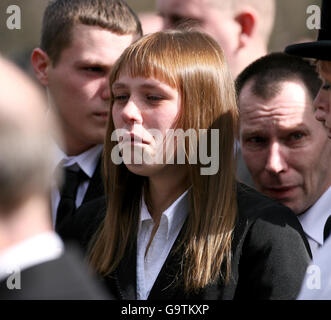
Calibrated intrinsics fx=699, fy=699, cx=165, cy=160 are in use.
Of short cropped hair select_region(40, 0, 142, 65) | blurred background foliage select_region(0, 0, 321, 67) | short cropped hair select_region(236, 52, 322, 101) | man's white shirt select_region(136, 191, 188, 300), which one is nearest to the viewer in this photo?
man's white shirt select_region(136, 191, 188, 300)

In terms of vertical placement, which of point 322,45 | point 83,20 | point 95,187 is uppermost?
point 83,20

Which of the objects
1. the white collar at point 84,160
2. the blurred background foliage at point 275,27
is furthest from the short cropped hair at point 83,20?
the blurred background foliage at point 275,27

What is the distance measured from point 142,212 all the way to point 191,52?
2.25 feet

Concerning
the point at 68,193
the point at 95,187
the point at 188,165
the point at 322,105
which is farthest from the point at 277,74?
the point at 68,193

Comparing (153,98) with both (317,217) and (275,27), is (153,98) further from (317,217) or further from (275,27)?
(275,27)

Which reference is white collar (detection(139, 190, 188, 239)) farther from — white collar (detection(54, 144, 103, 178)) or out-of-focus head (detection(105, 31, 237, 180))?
white collar (detection(54, 144, 103, 178))

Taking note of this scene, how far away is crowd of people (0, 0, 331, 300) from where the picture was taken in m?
2.60

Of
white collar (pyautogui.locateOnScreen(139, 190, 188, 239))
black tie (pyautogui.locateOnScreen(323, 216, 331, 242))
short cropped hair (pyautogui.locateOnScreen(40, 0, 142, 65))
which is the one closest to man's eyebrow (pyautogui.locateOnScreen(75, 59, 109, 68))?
short cropped hair (pyautogui.locateOnScreen(40, 0, 142, 65))

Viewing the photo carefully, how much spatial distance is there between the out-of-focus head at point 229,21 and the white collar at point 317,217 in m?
1.02

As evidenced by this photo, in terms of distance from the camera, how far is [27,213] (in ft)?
5.09

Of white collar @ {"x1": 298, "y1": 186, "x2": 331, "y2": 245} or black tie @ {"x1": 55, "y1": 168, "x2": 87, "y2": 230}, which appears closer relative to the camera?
white collar @ {"x1": 298, "y1": 186, "x2": 331, "y2": 245}

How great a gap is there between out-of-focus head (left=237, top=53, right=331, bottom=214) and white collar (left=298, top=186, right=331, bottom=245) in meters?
0.03

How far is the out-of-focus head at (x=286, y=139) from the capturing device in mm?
3131

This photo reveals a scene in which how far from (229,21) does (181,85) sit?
1347mm
